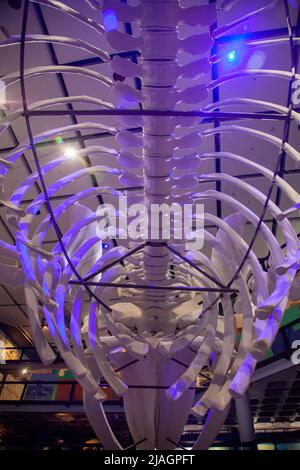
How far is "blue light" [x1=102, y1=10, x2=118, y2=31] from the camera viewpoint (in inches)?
66.1

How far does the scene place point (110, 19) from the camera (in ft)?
5.56

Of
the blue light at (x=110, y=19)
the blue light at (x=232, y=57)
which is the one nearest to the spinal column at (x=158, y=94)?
the blue light at (x=110, y=19)

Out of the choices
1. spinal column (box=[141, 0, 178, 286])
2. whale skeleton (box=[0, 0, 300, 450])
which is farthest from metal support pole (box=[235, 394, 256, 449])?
spinal column (box=[141, 0, 178, 286])

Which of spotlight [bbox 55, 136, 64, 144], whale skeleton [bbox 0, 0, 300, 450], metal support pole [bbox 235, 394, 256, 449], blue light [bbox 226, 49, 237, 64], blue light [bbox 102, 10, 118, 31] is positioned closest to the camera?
blue light [bbox 102, 10, 118, 31]

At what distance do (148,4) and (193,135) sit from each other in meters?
0.91

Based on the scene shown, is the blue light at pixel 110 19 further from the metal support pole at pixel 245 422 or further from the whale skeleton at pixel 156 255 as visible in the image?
the metal support pole at pixel 245 422

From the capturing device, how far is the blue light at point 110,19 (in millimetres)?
1678

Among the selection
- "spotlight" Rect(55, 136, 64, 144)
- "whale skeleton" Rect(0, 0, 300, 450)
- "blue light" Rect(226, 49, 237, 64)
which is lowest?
"whale skeleton" Rect(0, 0, 300, 450)

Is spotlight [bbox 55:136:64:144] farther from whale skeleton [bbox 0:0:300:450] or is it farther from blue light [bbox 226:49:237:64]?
blue light [bbox 226:49:237:64]

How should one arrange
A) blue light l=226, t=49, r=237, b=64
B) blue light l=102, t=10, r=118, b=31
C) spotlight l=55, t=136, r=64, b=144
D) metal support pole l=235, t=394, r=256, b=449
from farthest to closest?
1. metal support pole l=235, t=394, r=256, b=449
2. spotlight l=55, t=136, r=64, b=144
3. blue light l=226, t=49, r=237, b=64
4. blue light l=102, t=10, r=118, b=31

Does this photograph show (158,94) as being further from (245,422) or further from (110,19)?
(245,422)

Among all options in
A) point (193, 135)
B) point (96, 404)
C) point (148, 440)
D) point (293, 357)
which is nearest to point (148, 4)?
point (193, 135)

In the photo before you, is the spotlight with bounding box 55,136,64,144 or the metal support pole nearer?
the spotlight with bounding box 55,136,64,144

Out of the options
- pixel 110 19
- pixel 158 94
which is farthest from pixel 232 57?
pixel 110 19
